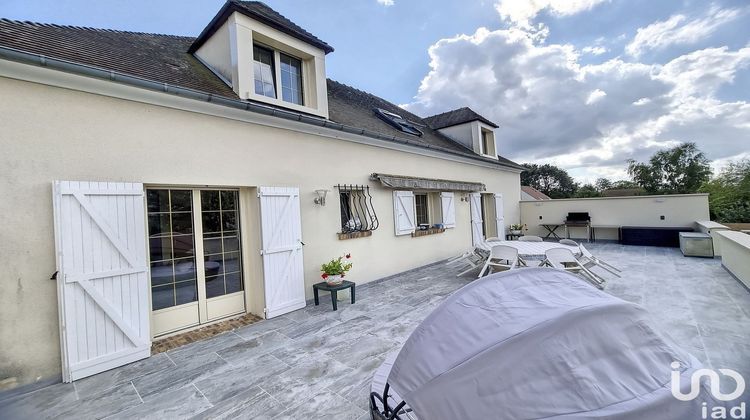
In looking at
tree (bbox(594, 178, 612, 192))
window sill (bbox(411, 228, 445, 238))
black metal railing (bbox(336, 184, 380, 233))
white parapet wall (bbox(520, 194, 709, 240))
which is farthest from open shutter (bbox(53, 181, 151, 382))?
tree (bbox(594, 178, 612, 192))

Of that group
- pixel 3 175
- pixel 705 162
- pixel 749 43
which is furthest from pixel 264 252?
pixel 705 162

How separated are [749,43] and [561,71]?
15.7 ft

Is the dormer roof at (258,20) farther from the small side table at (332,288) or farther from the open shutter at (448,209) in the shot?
the open shutter at (448,209)

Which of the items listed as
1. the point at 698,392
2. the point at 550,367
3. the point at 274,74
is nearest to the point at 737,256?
the point at 698,392

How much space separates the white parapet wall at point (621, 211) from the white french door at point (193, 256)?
13029mm

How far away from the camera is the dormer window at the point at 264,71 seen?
568 cm

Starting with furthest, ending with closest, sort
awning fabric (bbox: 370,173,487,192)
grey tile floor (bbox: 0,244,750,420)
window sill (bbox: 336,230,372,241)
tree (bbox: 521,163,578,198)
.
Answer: tree (bbox: 521,163,578,198)
awning fabric (bbox: 370,173,487,192)
window sill (bbox: 336,230,372,241)
grey tile floor (bbox: 0,244,750,420)

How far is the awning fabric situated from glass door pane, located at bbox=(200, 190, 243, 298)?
11.0 ft

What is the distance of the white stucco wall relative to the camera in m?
3.02

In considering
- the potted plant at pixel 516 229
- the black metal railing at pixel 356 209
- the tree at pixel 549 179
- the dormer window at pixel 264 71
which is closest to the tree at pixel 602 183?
the tree at pixel 549 179

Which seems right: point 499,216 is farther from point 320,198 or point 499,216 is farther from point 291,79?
point 291,79

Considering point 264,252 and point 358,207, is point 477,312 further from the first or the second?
point 358,207

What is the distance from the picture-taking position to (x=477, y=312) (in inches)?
72.5

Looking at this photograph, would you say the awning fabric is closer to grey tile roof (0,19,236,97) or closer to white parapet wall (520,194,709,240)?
grey tile roof (0,19,236,97)
